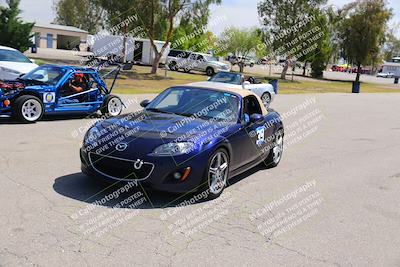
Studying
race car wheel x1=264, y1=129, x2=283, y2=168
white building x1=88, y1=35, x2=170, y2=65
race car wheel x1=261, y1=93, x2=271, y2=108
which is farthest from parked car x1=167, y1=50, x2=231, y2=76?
race car wheel x1=264, y1=129, x2=283, y2=168

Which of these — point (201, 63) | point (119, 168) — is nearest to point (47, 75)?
point (119, 168)

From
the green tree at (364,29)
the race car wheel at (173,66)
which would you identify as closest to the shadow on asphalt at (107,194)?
the race car wheel at (173,66)

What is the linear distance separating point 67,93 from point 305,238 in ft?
26.3

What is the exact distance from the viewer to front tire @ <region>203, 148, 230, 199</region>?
5988mm

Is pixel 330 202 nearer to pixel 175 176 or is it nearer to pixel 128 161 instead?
pixel 175 176

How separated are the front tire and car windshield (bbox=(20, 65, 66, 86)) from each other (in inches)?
251

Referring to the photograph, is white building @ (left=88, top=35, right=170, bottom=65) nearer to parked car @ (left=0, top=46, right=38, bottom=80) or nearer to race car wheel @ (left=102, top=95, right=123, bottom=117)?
parked car @ (left=0, top=46, right=38, bottom=80)

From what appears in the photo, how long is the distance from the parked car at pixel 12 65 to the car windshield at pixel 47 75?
3.68 metres

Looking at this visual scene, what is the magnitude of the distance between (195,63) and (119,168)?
39.0m

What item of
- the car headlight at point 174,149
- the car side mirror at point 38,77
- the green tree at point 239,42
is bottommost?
the car headlight at point 174,149

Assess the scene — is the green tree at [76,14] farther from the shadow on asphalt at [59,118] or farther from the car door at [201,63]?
the shadow on asphalt at [59,118]

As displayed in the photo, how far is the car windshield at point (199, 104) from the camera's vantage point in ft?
22.5

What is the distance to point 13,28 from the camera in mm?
36594

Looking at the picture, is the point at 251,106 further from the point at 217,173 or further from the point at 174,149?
the point at 174,149
